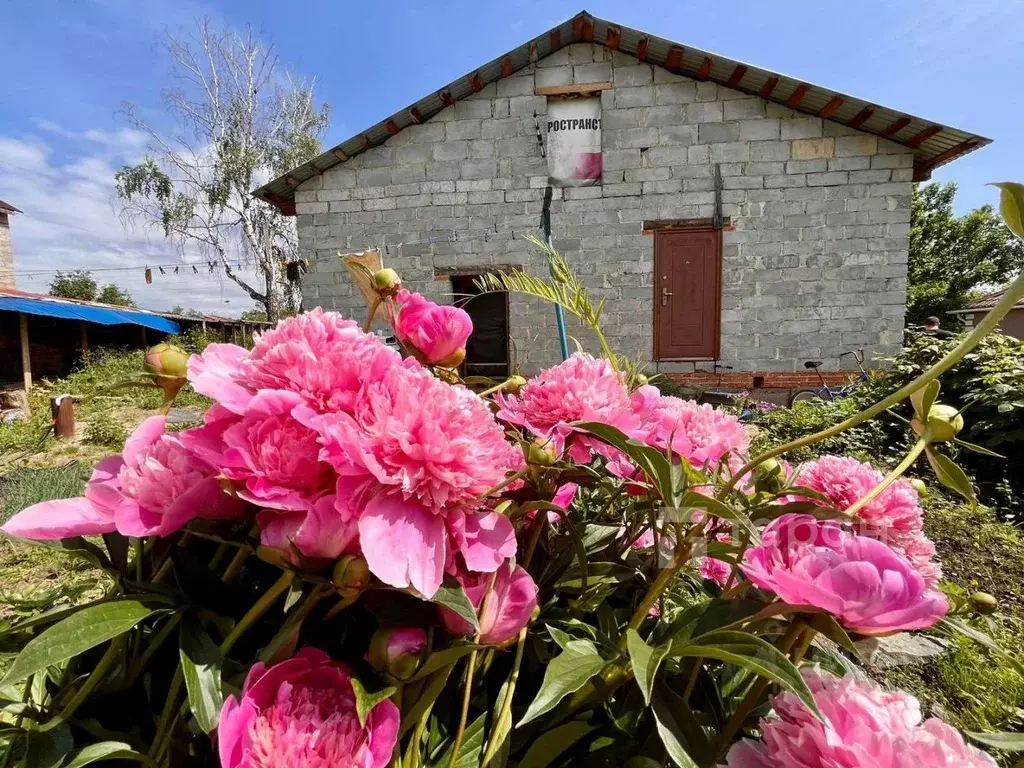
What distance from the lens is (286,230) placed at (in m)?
14.9

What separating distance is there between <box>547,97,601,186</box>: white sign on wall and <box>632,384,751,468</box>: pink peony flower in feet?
20.8

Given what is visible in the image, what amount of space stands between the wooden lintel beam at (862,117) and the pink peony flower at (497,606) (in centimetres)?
696

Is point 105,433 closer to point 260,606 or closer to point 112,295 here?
point 260,606

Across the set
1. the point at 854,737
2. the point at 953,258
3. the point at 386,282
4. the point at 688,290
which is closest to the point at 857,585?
the point at 854,737

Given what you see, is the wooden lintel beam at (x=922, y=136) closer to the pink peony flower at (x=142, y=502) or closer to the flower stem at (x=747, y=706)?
the flower stem at (x=747, y=706)

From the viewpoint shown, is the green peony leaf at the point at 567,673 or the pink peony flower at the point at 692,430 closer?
the green peony leaf at the point at 567,673

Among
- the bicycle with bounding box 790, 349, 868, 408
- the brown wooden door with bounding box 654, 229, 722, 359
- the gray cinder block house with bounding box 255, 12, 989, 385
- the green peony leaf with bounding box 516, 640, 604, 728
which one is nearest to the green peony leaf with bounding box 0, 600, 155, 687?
the green peony leaf with bounding box 516, 640, 604, 728

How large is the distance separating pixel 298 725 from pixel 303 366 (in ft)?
0.70

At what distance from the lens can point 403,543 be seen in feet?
1.01

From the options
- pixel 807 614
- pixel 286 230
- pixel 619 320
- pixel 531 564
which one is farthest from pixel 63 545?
pixel 286 230

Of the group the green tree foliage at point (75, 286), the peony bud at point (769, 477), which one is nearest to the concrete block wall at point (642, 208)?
the peony bud at point (769, 477)

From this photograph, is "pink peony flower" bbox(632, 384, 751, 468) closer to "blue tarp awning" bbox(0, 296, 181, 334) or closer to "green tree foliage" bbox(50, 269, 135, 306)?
"blue tarp awning" bbox(0, 296, 181, 334)

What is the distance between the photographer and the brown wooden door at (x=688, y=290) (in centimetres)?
632

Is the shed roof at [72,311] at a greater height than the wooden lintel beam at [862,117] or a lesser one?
lesser
